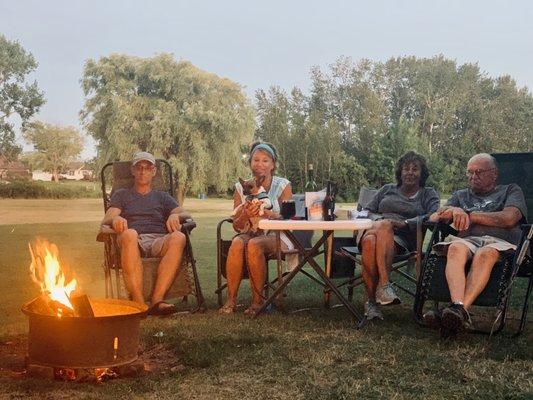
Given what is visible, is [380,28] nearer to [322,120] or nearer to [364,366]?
[322,120]

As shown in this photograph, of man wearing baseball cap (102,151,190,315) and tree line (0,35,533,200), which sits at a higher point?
tree line (0,35,533,200)

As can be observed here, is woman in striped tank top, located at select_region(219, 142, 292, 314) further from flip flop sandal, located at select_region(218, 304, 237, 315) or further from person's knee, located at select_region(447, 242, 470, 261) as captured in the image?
person's knee, located at select_region(447, 242, 470, 261)

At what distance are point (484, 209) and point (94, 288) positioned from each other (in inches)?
123

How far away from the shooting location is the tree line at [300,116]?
24.5 m

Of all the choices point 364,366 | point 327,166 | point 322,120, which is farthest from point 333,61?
point 364,366

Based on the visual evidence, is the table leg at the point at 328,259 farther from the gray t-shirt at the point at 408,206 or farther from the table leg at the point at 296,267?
the gray t-shirt at the point at 408,206

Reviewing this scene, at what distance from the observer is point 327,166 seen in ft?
86.5

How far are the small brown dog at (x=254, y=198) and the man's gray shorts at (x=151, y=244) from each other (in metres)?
0.49

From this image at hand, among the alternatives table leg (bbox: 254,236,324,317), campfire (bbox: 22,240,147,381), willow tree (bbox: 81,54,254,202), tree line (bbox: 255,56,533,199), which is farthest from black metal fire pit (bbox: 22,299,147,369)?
willow tree (bbox: 81,54,254,202)

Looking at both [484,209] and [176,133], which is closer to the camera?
[484,209]

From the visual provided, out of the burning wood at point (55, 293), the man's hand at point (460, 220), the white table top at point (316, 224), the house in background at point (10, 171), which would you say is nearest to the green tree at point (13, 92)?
the house in background at point (10, 171)

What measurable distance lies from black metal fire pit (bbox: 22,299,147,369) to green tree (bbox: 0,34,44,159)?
29.8m

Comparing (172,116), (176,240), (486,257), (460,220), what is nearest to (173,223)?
(176,240)

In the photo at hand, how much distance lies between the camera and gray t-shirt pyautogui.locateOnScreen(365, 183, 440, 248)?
4.04 m
